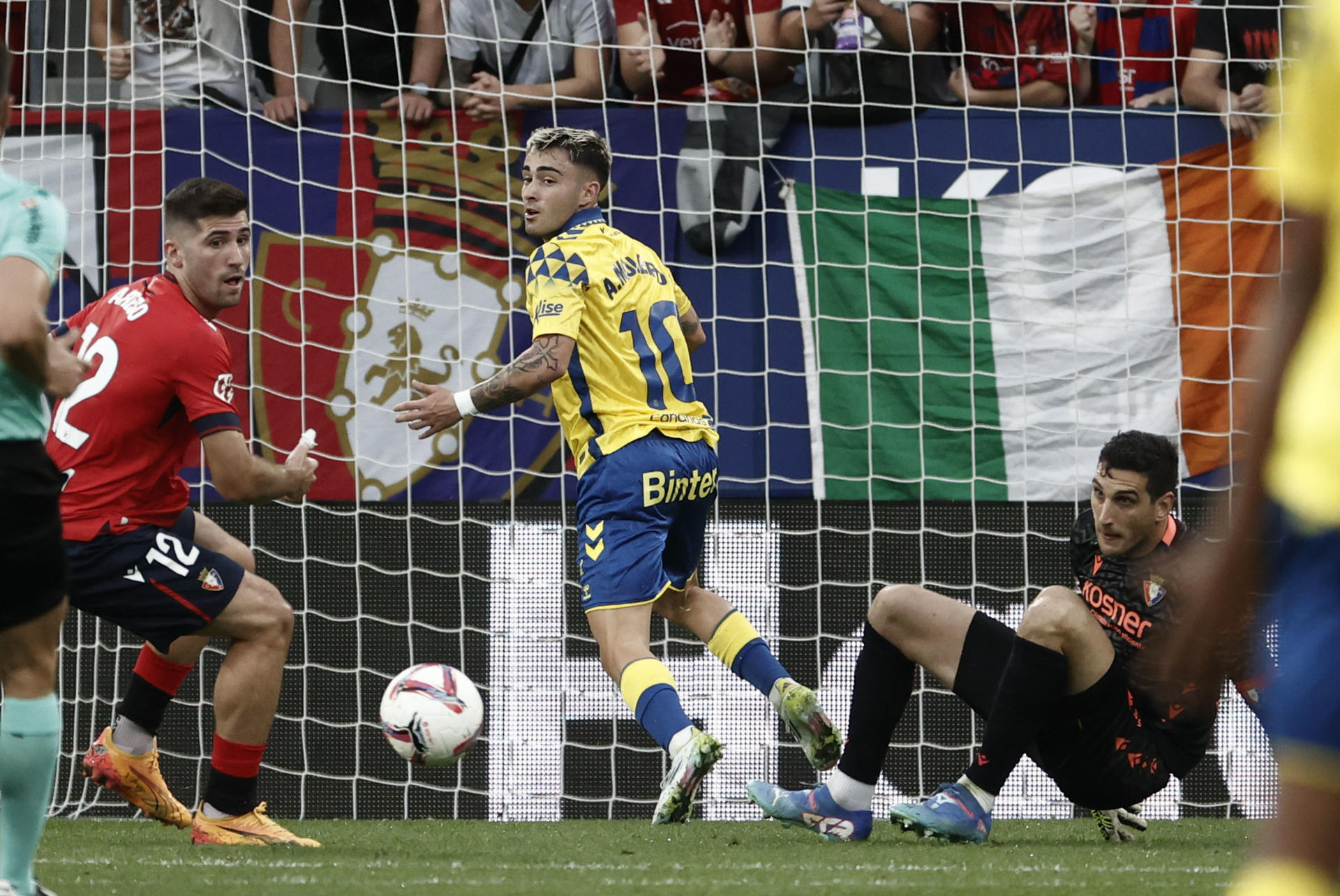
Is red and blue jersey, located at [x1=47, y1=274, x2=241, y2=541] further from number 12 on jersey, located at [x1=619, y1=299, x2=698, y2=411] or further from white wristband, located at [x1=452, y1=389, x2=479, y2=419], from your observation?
number 12 on jersey, located at [x1=619, y1=299, x2=698, y2=411]

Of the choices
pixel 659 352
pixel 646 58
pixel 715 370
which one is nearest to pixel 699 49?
pixel 646 58

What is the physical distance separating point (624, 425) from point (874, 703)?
1.10 meters

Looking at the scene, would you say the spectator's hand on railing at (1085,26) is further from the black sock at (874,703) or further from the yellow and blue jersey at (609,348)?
the black sock at (874,703)

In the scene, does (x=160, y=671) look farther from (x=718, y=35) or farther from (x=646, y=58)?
(x=718, y=35)

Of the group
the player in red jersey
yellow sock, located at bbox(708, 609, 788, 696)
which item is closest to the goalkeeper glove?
yellow sock, located at bbox(708, 609, 788, 696)

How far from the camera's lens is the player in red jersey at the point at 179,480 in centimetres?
407

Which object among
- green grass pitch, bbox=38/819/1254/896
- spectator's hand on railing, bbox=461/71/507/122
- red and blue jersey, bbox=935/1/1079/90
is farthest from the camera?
red and blue jersey, bbox=935/1/1079/90

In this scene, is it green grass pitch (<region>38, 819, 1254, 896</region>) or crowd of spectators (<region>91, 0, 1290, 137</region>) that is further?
crowd of spectators (<region>91, 0, 1290, 137</region>)

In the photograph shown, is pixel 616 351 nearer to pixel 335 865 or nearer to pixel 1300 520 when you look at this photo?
pixel 335 865

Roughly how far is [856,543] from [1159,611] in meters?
1.85

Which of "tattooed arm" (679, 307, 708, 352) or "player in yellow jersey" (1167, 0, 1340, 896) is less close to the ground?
"tattooed arm" (679, 307, 708, 352)

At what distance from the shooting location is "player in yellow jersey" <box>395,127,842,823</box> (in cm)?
443

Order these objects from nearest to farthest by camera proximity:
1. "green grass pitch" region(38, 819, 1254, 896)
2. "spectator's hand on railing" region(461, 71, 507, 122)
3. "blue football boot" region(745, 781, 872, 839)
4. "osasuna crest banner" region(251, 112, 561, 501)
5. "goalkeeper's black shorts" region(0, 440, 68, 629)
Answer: "goalkeeper's black shorts" region(0, 440, 68, 629)
"green grass pitch" region(38, 819, 1254, 896)
"blue football boot" region(745, 781, 872, 839)
"osasuna crest banner" region(251, 112, 561, 501)
"spectator's hand on railing" region(461, 71, 507, 122)

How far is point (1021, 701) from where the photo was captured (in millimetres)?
3975
